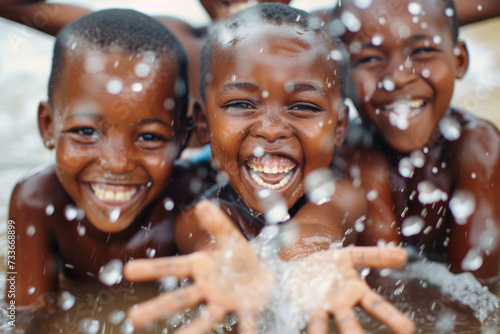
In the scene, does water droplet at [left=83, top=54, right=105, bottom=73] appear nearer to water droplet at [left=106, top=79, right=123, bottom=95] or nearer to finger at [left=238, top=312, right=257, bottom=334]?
water droplet at [left=106, top=79, right=123, bottom=95]

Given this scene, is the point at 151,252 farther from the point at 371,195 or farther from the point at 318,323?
the point at 318,323

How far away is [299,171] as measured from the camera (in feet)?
7.19

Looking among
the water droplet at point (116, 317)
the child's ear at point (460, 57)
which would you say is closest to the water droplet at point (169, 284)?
the water droplet at point (116, 317)

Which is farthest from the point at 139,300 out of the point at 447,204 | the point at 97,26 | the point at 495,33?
the point at 495,33

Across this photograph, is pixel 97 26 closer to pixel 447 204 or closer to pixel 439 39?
pixel 439 39

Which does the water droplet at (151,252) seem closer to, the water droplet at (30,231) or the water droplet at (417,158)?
the water droplet at (30,231)

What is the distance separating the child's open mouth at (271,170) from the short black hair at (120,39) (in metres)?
0.45

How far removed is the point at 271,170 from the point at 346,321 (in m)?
0.80

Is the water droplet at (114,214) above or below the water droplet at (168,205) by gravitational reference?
above

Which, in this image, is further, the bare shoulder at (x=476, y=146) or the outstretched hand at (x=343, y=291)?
the bare shoulder at (x=476, y=146)

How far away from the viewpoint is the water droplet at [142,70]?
2.25 meters

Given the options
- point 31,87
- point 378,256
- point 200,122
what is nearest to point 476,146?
point 200,122

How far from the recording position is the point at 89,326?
7.35 ft

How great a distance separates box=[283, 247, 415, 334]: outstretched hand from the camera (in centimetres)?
145
